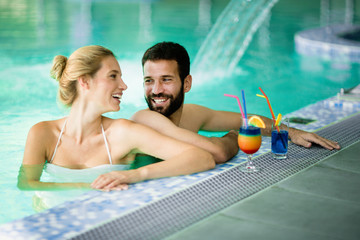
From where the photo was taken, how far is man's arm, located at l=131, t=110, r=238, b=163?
10.7 ft

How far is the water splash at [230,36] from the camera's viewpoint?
28.6 ft

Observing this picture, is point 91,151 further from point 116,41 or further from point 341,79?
point 116,41

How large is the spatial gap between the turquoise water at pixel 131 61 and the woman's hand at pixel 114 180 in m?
0.70

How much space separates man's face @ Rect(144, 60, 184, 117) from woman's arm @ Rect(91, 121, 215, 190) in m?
0.34

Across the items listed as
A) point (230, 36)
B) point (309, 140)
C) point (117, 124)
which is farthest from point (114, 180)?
point (230, 36)

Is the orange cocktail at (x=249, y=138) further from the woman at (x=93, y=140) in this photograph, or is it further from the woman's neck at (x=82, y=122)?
the woman's neck at (x=82, y=122)

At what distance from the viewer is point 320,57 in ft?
31.4

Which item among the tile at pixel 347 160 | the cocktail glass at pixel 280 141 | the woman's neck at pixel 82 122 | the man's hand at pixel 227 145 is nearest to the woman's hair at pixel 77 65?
the woman's neck at pixel 82 122

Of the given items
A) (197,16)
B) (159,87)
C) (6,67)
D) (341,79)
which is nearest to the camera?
(159,87)

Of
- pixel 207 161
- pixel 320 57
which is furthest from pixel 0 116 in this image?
pixel 320 57

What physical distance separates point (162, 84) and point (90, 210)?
1.16m

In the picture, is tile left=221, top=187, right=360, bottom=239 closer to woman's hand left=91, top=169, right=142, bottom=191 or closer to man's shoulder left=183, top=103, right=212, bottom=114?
woman's hand left=91, top=169, right=142, bottom=191

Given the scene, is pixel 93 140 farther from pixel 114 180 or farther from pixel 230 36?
pixel 230 36

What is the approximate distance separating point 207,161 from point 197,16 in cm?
1267
